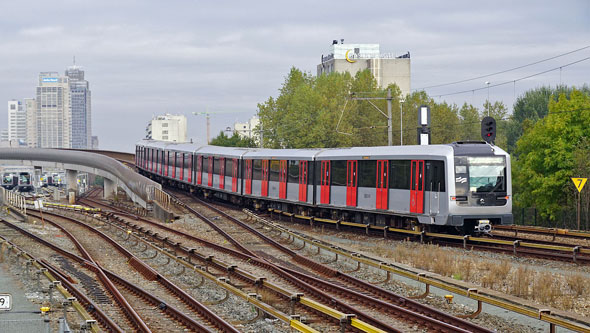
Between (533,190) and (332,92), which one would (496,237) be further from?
(332,92)

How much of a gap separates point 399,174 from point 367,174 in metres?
2.46

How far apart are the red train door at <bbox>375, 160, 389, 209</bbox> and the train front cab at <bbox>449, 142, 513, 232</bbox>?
11.1ft

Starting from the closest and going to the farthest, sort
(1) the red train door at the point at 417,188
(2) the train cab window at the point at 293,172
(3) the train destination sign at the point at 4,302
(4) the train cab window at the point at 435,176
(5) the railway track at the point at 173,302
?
(3) the train destination sign at the point at 4,302
(5) the railway track at the point at 173,302
(4) the train cab window at the point at 435,176
(1) the red train door at the point at 417,188
(2) the train cab window at the point at 293,172

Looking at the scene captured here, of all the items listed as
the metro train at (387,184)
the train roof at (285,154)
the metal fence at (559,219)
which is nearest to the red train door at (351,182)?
the metro train at (387,184)

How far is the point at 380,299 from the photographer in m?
16.9

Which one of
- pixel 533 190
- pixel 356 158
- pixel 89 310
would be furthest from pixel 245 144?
pixel 89 310

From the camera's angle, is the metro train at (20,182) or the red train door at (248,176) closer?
the red train door at (248,176)

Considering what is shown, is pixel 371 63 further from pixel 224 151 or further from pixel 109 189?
pixel 224 151

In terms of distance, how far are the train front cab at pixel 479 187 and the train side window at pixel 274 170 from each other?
45.5 feet

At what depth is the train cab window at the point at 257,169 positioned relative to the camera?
40.6 m

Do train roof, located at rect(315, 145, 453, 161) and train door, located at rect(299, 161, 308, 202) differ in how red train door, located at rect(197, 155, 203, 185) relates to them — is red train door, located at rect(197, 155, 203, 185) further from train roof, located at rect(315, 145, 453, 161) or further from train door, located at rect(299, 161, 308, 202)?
train roof, located at rect(315, 145, 453, 161)

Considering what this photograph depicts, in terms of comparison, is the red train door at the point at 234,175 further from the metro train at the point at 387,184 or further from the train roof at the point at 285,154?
the train roof at the point at 285,154

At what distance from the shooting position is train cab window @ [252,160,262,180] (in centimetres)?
4059

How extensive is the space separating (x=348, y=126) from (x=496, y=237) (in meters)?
45.1
